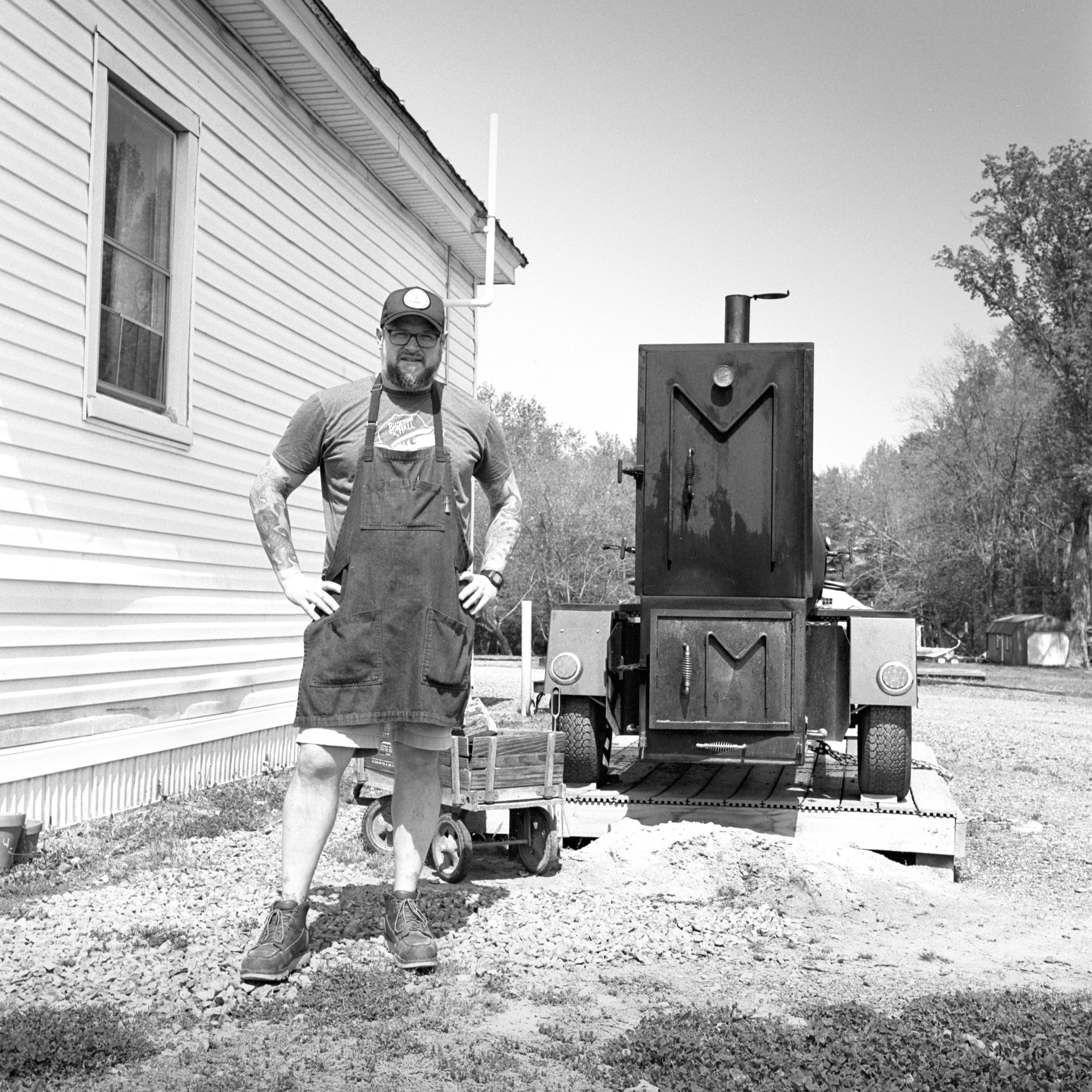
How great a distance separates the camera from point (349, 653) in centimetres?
423

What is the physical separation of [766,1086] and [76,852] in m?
4.26

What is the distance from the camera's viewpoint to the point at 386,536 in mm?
4266

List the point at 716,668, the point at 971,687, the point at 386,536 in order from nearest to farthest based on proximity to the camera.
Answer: the point at 386,536 → the point at 716,668 → the point at 971,687

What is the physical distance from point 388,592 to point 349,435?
54 cm

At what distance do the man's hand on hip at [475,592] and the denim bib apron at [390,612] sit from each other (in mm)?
35

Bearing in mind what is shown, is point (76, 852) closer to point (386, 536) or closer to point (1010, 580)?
point (386, 536)

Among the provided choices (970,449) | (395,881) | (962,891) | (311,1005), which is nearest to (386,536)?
(395,881)

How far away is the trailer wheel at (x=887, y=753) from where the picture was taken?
7375 millimetres

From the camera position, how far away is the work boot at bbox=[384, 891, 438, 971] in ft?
13.6

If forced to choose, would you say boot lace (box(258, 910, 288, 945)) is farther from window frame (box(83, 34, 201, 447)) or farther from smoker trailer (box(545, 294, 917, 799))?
window frame (box(83, 34, 201, 447))

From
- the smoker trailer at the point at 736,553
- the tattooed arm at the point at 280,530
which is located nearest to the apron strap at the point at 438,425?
the tattooed arm at the point at 280,530

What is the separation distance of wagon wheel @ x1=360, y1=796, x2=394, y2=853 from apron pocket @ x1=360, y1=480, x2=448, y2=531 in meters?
2.38

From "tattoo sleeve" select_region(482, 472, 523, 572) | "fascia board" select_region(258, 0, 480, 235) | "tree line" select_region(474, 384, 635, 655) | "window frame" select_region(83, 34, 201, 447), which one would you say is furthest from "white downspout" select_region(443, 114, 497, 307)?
"tree line" select_region(474, 384, 635, 655)

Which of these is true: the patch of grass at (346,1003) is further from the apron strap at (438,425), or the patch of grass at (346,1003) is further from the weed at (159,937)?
the apron strap at (438,425)
